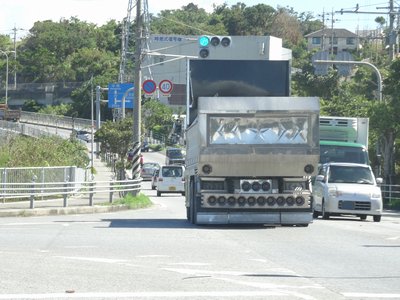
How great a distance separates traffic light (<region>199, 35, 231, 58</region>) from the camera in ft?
99.5

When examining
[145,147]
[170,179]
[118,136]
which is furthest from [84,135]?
[170,179]

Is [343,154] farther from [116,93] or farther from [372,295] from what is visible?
[116,93]

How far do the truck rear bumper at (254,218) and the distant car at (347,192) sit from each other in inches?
213

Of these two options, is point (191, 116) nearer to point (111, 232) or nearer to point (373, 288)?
point (111, 232)

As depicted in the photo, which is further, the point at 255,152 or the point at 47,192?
the point at 47,192

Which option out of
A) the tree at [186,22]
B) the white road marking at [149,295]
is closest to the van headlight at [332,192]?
the white road marking at [149,295]

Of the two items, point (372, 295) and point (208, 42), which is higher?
point (208, 42)

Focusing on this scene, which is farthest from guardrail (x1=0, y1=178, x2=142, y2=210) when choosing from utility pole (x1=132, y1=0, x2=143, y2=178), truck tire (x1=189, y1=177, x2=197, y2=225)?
truck tire (x1=189, y1=177, x2=197, y2=225)

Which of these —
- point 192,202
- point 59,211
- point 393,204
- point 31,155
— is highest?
point 31,155

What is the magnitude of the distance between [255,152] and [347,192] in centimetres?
708

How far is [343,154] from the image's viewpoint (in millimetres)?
32531

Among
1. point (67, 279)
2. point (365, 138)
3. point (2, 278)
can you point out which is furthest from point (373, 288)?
point (365, 138)

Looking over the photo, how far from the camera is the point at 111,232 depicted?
22234 millimetres

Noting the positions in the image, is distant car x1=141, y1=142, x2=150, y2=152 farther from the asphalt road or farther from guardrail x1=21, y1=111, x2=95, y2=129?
the asphalt road
